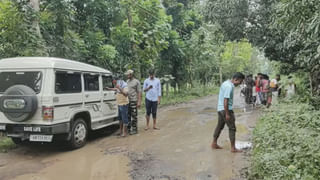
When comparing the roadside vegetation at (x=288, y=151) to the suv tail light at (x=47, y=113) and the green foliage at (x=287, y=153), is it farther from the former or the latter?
the suv tail light at (x=47, y=113)

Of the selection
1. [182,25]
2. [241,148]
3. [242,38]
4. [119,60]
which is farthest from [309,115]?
[182,25]

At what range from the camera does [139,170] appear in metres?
4.69

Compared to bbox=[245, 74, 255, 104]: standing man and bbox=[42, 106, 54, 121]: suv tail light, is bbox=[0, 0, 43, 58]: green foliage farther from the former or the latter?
bbox=[245, 74, 255, 104]: standing man

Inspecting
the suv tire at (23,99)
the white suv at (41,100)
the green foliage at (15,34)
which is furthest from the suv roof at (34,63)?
the green foliage at (15,34)

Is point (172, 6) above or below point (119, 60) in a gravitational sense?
above

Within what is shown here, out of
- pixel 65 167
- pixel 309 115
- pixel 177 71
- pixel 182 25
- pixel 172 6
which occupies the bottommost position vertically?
pixel 65 167

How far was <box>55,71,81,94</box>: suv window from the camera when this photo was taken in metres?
5.62

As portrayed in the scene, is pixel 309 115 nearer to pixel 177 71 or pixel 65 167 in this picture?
pixel 65 167

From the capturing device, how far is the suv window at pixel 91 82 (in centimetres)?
667

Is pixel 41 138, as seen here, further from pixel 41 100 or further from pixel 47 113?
pixel 41 100

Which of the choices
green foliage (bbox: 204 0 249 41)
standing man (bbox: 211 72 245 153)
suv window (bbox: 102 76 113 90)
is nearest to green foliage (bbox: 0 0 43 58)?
suv window (bbox: 102 76 113 90)

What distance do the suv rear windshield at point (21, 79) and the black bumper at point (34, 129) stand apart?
2.40ft

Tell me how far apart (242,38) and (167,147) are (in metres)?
8.73

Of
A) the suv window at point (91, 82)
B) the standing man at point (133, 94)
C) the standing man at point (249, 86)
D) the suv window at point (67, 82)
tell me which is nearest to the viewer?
the suv window at point (67, 82)
